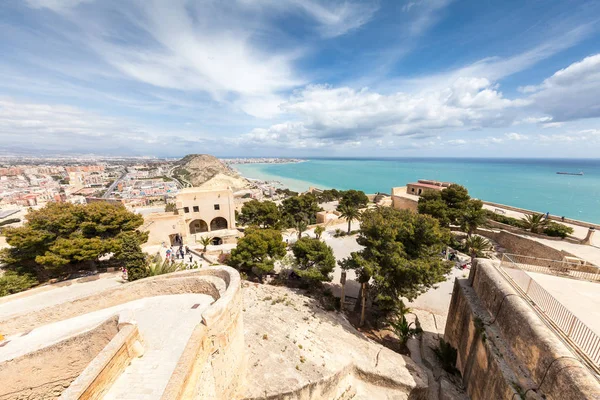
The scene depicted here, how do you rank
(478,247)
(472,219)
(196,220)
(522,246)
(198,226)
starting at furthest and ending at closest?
(198,226)
(196,220)
(472,219)
(522,246)
(478,247)

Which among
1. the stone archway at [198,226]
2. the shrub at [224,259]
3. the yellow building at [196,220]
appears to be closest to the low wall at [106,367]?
the shrub at [224,259]

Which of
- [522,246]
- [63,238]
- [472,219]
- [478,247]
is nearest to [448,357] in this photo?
[478,247]

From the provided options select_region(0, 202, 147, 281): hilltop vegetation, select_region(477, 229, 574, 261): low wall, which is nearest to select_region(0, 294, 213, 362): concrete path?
select_region(0, 202, 147, 281): hilltop vegetation

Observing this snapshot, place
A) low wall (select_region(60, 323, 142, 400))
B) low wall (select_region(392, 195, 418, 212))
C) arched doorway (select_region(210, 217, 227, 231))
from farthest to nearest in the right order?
low wall (select_region(392, 195, 418, 212)) → arched doorway (select_region(210, 217, 227, 231)) → low wall (select_region(60, 323, 142, 400))

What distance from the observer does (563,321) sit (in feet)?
20.7

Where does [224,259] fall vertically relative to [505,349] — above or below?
below

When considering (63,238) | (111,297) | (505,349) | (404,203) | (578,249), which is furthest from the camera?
(404,203)

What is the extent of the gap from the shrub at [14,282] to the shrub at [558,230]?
1439 inches

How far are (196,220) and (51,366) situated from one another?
21142mm

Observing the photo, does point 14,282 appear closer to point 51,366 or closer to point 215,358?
point 51,366

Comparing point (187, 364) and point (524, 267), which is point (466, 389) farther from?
point (187, 364)

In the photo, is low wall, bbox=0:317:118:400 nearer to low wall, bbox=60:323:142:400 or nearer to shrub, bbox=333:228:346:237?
low wall, bbox=60:323:142:400

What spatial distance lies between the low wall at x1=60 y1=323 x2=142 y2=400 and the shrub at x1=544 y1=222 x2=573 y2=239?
2776cm

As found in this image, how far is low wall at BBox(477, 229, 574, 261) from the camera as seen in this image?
654 inches
